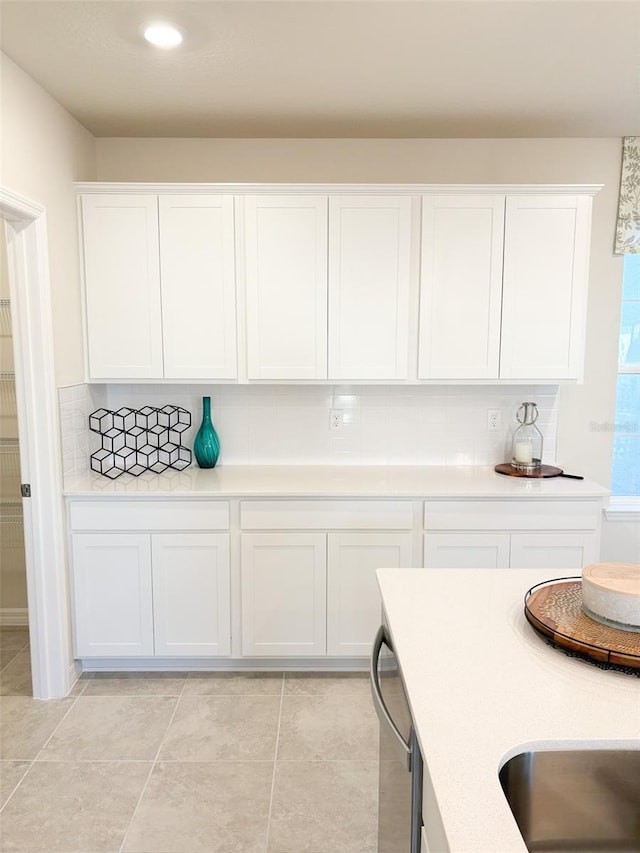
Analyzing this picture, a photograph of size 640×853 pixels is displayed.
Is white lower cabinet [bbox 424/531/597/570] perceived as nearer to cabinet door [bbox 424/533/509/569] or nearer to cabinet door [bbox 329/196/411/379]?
cabinet door [bbox 424/533/509/569]

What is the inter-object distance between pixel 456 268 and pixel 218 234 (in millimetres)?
1169

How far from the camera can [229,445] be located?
3.21 meters

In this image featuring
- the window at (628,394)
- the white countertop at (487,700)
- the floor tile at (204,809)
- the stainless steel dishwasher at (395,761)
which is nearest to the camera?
the white countertop at (487,700)

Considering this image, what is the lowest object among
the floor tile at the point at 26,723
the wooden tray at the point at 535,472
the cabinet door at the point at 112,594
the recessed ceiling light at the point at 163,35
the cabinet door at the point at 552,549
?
the floor tile at the point at 26,723

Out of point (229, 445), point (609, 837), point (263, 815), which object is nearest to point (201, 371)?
point (229, 445)

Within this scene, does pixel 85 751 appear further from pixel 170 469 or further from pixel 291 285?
pixel 291 285

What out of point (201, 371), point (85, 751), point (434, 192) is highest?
point (434, 192)

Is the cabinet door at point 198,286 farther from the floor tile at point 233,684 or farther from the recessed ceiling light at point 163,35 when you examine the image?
the floor tile at point 233,684

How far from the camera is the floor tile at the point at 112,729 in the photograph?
2246 mm

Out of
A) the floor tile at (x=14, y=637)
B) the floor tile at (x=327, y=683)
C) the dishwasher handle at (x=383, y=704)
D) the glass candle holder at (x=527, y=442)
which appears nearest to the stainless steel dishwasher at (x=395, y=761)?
the dishwasher handle at (x=383, y=704)

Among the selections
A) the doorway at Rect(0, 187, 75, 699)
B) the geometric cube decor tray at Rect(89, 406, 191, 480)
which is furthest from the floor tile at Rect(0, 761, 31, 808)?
the geometric cube decor tray at Rect(89, 406, 191, 480)

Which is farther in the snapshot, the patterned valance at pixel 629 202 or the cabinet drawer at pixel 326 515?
the patterned valance at pixel 629 202

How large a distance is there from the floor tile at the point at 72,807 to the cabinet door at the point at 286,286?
1777 millimetres

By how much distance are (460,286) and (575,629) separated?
6.42 feet
